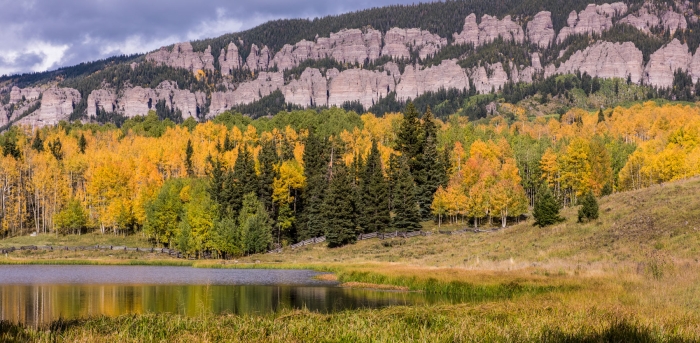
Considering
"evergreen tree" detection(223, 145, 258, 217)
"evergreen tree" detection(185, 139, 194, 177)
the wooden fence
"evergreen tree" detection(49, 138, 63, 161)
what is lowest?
the wooden fence

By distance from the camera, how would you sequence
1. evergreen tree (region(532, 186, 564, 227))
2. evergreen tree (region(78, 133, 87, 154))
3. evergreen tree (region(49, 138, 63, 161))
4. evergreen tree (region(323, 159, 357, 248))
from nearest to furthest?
evergreen tree (region(532, 186, 564, 227)) → evergreen tree (region(323, 159, 357, 248)) → evergreen tree (region(49, 138, 63, 161)) → evergreen tree (region(78, 133, 87, 154))

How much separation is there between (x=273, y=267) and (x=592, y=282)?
41.8 meters

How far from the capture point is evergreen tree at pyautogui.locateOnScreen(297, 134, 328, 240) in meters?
90.4

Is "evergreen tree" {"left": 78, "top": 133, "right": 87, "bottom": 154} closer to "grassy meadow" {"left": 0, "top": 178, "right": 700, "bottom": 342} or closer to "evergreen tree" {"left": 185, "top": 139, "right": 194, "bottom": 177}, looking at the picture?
"evergreen tree" {"left": 185, "top": 139, "right": 194, "bottom": 177}

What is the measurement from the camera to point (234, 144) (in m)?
151

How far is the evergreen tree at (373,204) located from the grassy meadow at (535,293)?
66.6 ft

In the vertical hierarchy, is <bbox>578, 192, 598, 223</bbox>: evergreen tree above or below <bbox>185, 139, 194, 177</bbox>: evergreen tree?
below

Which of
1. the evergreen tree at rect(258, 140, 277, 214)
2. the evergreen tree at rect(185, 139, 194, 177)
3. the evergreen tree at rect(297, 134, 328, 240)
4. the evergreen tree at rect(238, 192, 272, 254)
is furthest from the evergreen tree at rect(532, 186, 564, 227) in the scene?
the evergreen tree at rect(185, 139, 194, 177)

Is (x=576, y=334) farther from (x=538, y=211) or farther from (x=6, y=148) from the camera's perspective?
(x=6, y=148)

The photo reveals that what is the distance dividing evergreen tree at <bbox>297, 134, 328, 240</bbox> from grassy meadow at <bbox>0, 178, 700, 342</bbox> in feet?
79.3

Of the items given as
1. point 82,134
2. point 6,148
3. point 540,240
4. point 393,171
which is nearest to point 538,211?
point 540,240

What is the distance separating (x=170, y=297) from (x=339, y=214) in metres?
49.0

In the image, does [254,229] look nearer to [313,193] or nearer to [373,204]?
[313,193]

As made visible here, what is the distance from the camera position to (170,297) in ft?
110
